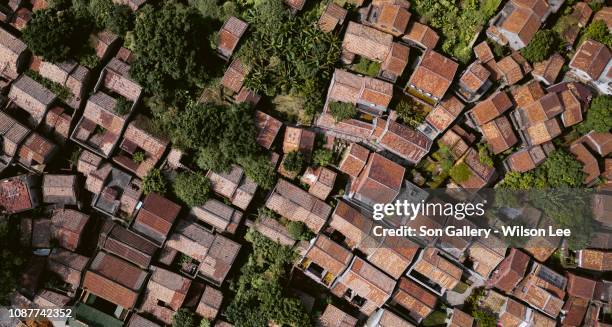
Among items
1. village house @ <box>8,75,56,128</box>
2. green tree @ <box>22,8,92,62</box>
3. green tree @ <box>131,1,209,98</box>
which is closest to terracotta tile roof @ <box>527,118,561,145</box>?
green tree @ <box>131,1,209,98</box>

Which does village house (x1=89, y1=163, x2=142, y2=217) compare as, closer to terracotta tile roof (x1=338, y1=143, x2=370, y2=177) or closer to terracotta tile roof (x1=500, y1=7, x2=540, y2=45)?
terracotta tile roof (x1=338, y1=143, x2=370, y2=177)

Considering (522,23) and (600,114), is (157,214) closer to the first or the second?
(522,23)

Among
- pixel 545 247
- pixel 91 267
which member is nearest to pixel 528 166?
pixel 545 247

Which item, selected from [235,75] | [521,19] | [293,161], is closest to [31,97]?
[235,75]

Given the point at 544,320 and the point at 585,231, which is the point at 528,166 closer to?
the point at 585,231

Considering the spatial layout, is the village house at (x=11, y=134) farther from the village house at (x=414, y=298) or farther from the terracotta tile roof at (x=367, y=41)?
the village house at (x=414, y=298)
